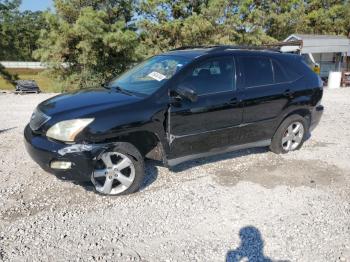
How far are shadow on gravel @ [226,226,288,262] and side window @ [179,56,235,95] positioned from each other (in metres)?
1.91

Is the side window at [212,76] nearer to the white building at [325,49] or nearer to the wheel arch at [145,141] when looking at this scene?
the wheel arch at [145,141]

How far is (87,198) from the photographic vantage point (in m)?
4.14

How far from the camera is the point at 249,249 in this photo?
3.24 m

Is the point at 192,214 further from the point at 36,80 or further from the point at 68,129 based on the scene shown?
the point at 36,80

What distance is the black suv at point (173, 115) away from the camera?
3.93 m

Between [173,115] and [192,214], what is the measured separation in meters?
1.23

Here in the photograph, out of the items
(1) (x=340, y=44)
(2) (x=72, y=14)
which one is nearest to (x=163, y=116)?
(2) (x=72, y=14)

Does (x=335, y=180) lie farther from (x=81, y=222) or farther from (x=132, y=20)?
(x=132, y=20)

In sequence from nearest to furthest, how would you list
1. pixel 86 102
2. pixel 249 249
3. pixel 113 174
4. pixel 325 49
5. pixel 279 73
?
pixel 249 249 < pixel 113 174 < pixel 86 102 < pixel 279 73 < pixel 325 49

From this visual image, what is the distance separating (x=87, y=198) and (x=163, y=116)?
132cm

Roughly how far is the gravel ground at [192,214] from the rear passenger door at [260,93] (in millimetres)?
533

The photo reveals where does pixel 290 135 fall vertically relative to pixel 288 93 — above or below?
below

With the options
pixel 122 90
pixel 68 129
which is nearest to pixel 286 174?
pixel 122 90

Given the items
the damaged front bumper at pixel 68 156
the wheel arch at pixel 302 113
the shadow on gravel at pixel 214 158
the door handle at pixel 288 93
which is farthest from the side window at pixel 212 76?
the damaged front bumper at pixel 68 156
